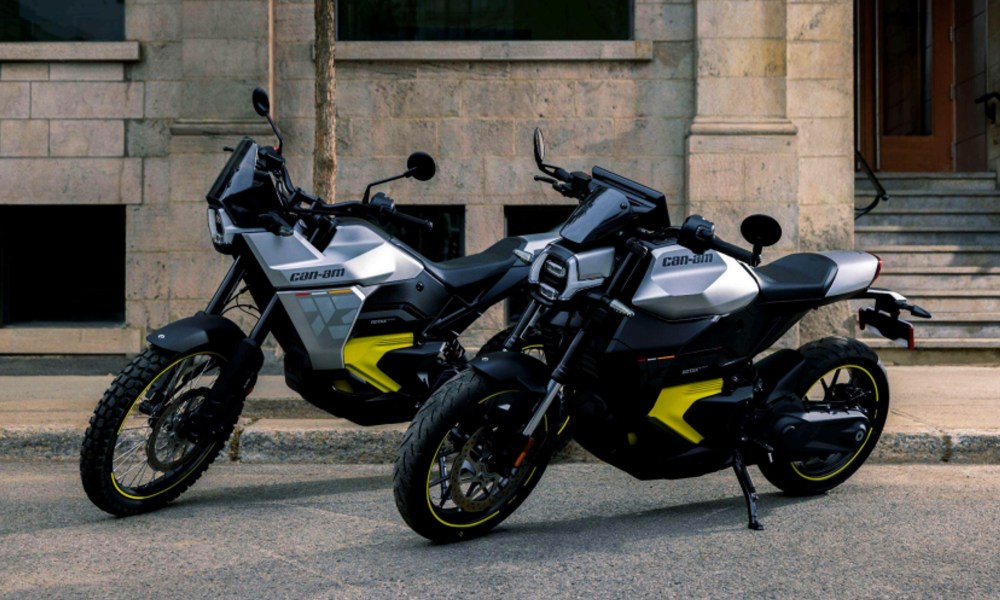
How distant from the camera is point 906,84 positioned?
14422 mm

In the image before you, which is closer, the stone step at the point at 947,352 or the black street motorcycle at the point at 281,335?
the black street motorcycle at the point at 281,335

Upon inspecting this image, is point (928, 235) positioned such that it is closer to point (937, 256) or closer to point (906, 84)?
point (937, 256)

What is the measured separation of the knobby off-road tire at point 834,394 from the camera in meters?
4.95

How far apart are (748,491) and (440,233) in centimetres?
667

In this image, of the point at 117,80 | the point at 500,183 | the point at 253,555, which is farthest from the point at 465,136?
the point at 253,555

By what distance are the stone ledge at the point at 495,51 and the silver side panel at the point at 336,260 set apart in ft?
18.7

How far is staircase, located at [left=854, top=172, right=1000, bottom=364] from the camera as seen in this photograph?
10.6 metres

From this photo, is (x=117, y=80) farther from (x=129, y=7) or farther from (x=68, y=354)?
(x=68, y=354)

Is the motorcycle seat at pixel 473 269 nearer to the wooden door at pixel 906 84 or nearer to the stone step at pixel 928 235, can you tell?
the stone step at pixel 928 235

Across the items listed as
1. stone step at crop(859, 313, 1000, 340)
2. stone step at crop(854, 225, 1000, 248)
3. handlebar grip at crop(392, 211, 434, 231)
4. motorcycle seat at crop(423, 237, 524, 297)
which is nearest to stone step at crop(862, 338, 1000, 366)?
stone step at crop(859, 313, 1000, 340)

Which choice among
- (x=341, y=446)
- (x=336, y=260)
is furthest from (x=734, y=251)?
(x=341, y=446)

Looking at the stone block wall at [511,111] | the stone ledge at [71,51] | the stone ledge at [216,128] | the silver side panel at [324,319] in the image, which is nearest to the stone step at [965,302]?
the stone block wall at [511,111]

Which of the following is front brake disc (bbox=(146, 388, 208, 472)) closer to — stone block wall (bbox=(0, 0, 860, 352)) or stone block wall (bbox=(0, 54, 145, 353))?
stone block wall (bbox=(0, 0, 860, 352))

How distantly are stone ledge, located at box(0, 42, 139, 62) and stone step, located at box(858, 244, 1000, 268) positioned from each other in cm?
734
